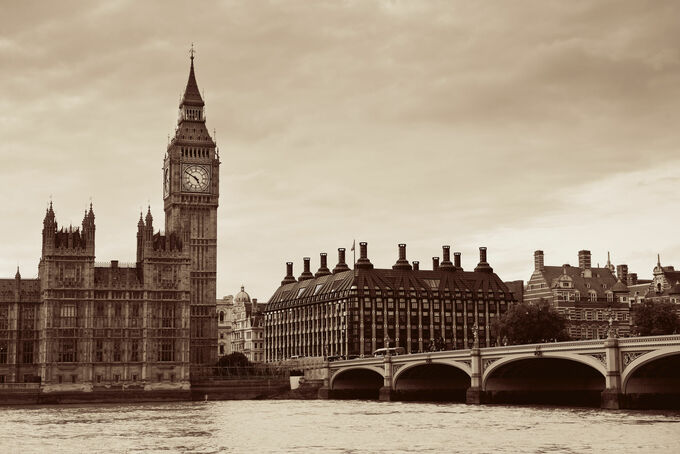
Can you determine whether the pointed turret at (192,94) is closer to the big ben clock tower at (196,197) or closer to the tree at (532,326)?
the big ben clock tower at (196,197)

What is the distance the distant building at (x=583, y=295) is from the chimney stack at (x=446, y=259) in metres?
19.8

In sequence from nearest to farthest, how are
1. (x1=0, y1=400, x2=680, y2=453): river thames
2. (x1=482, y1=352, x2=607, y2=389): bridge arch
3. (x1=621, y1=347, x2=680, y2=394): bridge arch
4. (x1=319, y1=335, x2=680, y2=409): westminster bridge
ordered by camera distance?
(x1=0, y1=400, x2=680, y2=453): river thames → (x1=621, y1=347, x2=680, y2=394): bridge arch → (x1=319, y1=335, x2=680, y2=409): westminster bridge → (x1=482, y1=352, x2=607, y2=389): bridge arch

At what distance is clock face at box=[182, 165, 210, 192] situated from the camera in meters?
168

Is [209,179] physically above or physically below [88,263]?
above

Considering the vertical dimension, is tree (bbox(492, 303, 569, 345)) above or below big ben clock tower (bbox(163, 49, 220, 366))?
below

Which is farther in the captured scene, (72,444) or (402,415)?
(402,415)

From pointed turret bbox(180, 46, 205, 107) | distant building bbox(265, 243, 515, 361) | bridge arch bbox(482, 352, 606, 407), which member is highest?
pointed turret bbox(180, 46, 205, 107)

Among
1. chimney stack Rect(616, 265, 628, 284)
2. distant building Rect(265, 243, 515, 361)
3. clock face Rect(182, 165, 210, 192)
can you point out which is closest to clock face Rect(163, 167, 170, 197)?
clock face Rect(182, 165, 210, 192)

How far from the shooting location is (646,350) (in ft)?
278

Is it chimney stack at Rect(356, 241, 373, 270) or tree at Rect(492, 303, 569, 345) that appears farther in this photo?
chimney stack at Rect(356, 241, 373, 270)

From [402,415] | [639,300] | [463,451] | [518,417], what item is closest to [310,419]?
[402,415]

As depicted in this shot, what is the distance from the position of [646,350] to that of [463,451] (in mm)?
26931

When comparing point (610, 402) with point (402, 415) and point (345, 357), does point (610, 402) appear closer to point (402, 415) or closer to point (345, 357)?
point (402, 415)

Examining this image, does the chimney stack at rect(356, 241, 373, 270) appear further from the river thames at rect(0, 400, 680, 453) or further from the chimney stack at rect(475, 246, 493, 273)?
the river thames at rect(0, 400, 680, 453)
